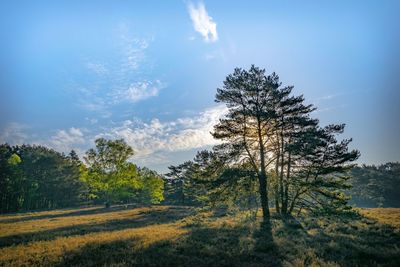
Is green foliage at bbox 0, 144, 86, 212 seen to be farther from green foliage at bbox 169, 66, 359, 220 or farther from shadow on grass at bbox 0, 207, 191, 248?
green foliage at bbox 169, 66, 359, 220

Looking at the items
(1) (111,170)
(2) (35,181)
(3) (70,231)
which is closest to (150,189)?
(1) (111,170)

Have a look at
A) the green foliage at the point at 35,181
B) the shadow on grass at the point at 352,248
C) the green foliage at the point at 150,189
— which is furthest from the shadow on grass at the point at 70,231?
the green foliage at the point at 35,181

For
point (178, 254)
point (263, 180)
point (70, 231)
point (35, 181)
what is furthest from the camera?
point (35, 181)

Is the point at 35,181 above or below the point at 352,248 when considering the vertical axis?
above

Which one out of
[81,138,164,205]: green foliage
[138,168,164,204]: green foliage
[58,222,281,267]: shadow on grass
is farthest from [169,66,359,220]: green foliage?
[138,168,164,204]: green foliage

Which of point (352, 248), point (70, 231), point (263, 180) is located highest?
point (263, 180)

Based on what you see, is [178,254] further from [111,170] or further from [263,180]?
[111,170]

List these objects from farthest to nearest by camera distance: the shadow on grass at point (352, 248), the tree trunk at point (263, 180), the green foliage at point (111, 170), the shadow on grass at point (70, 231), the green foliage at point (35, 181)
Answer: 1. the green foliage at point (35, 181)
2. the green foliage at point (111, 170)
3. the tree trunk at point (263, 180)
4. the shadow on grass at point (70, 231)
5. the shadow on grass at point (352, 248)

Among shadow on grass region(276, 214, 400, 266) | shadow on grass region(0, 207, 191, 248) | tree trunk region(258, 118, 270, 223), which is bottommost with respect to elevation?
shadow on grass region(0, 207, 191, 248)

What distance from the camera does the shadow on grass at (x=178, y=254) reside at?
10.9 metres

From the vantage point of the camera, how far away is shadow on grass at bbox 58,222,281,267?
10.9m

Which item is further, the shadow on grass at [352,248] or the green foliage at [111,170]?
the green foliage at [111,170]

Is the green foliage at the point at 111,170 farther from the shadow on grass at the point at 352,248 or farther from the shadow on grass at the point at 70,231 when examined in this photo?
the shadow on grass at the point at 352,248

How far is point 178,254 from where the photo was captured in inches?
485
